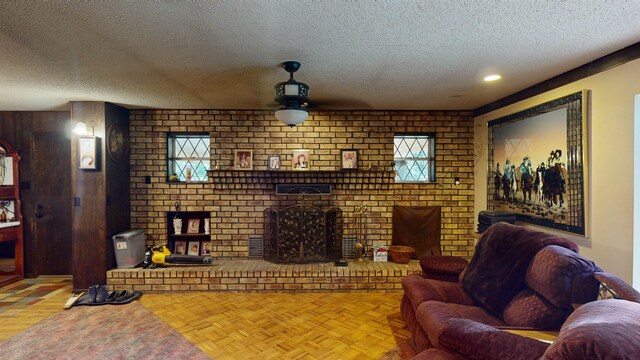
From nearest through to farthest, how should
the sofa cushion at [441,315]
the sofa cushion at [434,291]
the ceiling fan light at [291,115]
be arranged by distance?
the sofa cushion at [441,315] < the sofa cushion at [434,291] < the ceiling fan light at [291,115]

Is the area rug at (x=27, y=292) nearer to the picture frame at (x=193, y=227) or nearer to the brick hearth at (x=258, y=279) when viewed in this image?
the brick hearth at (x=258, y=279)

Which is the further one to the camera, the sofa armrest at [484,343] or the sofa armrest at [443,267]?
Result: the sofa armrest at [443,267]

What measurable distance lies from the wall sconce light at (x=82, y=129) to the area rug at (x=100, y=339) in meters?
1.91

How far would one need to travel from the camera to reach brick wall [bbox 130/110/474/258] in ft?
13.0

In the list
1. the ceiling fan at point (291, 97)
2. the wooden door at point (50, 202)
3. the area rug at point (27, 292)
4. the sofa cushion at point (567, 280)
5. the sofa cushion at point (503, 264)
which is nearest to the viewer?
the sofa cushion at point (567, 280)

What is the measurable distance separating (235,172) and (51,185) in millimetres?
2491

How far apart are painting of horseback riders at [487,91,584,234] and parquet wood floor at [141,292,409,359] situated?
1.64 meters

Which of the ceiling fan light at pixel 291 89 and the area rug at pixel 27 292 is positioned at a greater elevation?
the ceiling fan light at pixel 291 89

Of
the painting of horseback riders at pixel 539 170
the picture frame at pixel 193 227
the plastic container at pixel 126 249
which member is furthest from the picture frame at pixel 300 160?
the painting of horseback riders at pixel 539 170

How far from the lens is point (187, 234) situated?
402cm

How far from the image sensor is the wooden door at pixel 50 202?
13.1ft

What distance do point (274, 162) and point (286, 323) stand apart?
2.00 meters

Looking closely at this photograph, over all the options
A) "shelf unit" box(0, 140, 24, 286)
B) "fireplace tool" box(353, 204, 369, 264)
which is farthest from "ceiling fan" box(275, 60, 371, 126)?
"shelf unit" box(0, 140, 24, 286)

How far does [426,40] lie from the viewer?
77.0 inches
